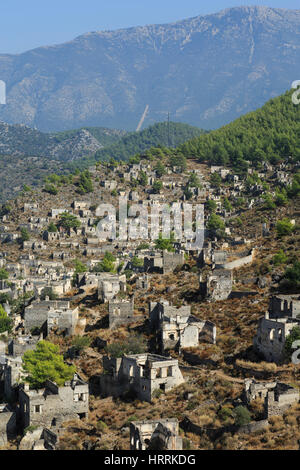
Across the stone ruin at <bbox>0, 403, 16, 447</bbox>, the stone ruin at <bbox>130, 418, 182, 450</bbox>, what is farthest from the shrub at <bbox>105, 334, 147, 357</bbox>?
the stone ruin at <bbox>130, 418, 182, 450</bbox>

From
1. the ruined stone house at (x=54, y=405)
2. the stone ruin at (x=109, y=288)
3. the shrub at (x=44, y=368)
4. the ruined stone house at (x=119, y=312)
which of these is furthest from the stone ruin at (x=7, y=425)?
the stone ruin at (x=109, y=288)

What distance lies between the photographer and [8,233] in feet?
341

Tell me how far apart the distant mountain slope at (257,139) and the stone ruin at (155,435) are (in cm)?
9204

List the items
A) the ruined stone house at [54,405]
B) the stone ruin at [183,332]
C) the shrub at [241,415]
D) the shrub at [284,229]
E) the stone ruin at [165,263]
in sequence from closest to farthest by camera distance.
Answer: the shrub at [241,415] → the ruined stone house at [54,405] → the stone ruin at [183,332] → the stone ruin at [165,263] → the shrub at [284,229]

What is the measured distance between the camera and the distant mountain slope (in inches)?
4961

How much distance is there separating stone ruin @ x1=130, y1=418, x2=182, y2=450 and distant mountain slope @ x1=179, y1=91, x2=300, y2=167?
9204 centimetres

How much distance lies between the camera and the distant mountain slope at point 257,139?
12600 centimetres

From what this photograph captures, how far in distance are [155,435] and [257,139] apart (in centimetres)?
10840

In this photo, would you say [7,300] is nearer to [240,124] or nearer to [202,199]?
[202,199]

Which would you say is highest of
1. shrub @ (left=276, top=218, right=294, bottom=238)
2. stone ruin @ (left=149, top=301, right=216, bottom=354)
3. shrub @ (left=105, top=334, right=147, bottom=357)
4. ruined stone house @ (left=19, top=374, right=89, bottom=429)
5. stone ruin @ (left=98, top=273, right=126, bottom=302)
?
shrub @ (left=276, top=218, right=294, bottom=238)

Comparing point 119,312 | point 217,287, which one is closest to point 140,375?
point 119,312

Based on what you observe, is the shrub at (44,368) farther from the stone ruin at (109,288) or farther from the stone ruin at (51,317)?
the stone ruin at (109,288)

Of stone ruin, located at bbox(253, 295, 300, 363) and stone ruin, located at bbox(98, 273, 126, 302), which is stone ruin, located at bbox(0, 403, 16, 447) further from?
stone ruin, located at bbox(98, 273, 126, 302)

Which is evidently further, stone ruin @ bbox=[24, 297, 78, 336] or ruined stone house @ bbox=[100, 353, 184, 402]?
stone ruin @ bbox=[24, 297, 78, 336]
